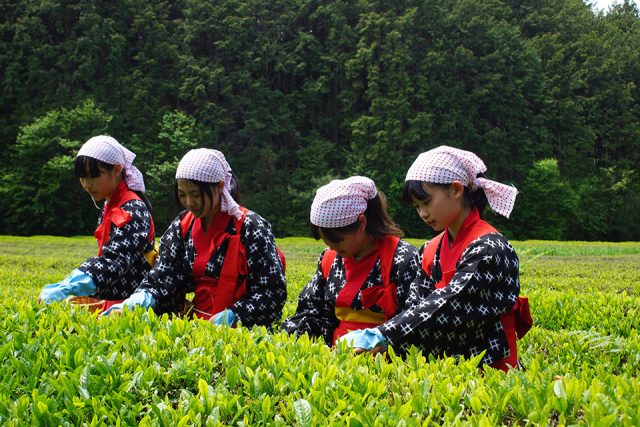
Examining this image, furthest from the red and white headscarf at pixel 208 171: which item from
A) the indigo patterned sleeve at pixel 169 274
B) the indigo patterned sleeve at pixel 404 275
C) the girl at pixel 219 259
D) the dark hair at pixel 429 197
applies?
the dark hair at pixel 429 197

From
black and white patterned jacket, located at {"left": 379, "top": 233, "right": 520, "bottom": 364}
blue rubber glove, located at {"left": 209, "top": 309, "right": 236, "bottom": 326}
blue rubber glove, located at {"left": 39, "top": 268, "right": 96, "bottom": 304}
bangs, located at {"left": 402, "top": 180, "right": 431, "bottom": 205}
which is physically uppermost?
bangs, located at {"left": 402, "top": 180, "right": 431, "bottom": 205}

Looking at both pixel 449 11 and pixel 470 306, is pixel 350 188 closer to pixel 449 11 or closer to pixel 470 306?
pixel 470 306

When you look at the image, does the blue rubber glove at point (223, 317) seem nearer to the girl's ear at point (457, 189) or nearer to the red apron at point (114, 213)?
the red apron at point (114, 213)

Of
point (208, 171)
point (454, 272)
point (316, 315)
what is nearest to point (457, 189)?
point (454, 272)

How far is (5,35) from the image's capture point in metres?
28.4

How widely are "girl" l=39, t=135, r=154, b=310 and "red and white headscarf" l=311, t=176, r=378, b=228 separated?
50.2 inches

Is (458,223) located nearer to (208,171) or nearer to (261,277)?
(261,277)

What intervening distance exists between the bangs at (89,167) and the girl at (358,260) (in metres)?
1.43

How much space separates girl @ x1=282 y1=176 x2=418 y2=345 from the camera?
3.03 metres

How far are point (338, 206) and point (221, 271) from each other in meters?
0.80

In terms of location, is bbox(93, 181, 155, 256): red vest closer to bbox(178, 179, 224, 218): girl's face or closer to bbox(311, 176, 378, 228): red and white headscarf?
bbox(178, 179, 224, 218): girl's face

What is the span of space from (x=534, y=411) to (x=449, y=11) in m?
36.4

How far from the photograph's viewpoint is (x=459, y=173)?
274 centimetres

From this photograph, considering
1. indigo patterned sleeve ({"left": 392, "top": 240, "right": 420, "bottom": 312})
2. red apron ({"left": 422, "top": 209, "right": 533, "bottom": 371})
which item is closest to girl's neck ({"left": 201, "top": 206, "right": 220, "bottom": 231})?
indigo patterned sleeve ({"left": 392, "top": 240, "right": 420, "bottom": 312})
